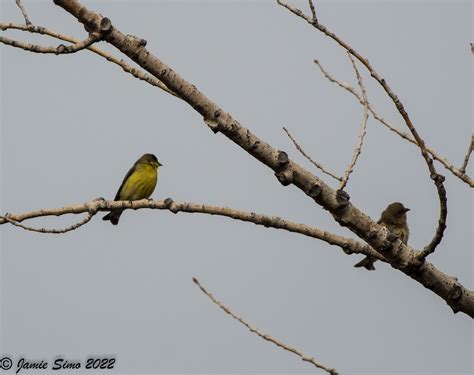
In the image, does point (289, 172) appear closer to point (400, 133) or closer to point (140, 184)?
point (400, 133)

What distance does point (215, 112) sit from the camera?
4.03 meters

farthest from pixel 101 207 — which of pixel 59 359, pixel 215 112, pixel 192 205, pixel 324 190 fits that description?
pixel 59 359

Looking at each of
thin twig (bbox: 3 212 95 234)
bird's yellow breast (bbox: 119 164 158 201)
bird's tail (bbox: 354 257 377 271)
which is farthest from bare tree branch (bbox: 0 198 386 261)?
bird's yellow breast (bbox: 119 164 158 201)

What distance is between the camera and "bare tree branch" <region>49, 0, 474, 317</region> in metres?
3.85

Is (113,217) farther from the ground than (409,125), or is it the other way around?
(409,125)

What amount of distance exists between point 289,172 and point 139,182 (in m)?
7.55

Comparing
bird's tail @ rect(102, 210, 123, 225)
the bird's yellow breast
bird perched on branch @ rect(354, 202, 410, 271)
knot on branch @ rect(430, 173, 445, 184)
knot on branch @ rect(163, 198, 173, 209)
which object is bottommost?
bird's tail @ rect(102, 210, 123, 225)

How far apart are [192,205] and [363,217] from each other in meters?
0.90

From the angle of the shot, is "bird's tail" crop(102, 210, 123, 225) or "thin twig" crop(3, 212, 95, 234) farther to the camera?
"bird's tail" crop(102, 210, 123, 225)

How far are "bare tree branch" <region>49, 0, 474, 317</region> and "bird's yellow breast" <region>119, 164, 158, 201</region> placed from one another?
292 inches

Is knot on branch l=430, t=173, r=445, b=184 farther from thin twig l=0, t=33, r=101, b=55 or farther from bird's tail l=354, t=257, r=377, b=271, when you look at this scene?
bird's tail l=354, t=257, r=377, b=271

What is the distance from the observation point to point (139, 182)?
37.7 ft

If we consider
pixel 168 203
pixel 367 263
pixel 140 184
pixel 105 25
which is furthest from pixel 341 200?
pixel 140 184

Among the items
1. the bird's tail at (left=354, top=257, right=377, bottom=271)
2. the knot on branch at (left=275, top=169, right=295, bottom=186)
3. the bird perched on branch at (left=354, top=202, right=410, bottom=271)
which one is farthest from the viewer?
the bird perched on branch at (left=354, top=202, right=410, bottom=271)
